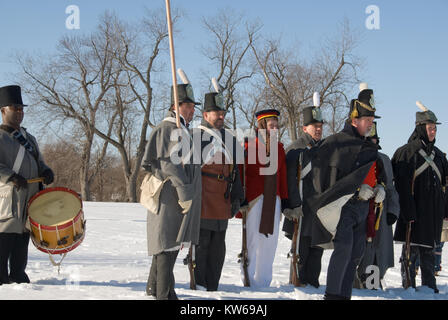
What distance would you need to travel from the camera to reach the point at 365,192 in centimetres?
514

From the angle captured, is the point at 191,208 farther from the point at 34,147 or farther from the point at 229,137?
the point at 34,147

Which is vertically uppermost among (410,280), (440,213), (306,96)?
(306,96)

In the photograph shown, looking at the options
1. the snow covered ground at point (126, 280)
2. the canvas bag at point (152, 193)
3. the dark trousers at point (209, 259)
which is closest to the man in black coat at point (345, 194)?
the snow covered ground at point (126, 280)

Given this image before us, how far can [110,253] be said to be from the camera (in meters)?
8.73

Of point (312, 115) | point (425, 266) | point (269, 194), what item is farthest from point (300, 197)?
point (425, 266)

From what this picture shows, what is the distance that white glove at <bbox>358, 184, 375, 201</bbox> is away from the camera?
16.9 ft

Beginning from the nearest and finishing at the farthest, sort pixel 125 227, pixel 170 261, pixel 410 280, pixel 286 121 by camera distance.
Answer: pixel 170 261 < pixel 410 280 < pixel 125 227 < pixel 286 121

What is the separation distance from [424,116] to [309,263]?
98.6 inches

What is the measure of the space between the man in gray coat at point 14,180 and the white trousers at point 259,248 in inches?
96.1

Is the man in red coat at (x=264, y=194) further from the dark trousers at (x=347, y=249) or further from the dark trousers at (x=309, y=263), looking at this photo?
the dark trousers at (x=347, y=249)

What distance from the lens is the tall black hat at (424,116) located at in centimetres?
696
